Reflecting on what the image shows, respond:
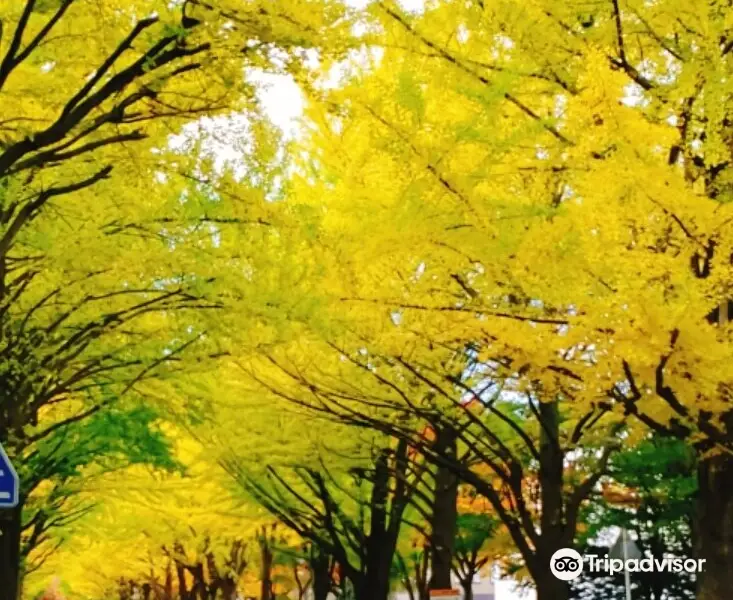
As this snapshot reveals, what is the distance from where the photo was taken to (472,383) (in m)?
12.7

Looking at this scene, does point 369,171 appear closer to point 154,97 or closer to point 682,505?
point 154,97

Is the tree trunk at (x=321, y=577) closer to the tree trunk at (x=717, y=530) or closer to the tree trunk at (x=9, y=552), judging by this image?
the tree trunk at (x=9, y=552)

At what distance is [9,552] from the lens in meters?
11.7

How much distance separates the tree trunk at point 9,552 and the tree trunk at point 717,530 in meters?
7.10

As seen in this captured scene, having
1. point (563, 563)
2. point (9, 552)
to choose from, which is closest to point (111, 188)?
point (9, 552)

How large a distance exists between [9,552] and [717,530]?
→ 7671 mm

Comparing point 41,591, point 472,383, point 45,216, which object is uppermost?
point 45,216

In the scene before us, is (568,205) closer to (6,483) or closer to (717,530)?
(717,530)

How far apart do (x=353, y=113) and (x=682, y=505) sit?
15.5m

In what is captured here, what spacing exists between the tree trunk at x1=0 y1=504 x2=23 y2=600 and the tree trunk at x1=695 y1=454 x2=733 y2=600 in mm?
7097

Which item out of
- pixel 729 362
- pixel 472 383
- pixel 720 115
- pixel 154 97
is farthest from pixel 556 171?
pixel 472 383

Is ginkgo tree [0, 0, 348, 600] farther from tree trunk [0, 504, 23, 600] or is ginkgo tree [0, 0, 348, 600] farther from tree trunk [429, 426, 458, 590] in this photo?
tree trunk [429, 426, 458, 590]

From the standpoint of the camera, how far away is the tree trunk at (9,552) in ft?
37.6

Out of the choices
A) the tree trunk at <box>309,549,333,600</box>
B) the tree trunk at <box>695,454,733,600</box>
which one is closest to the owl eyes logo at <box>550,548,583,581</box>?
the tree trunk at <box>695,454,733,600</box>
